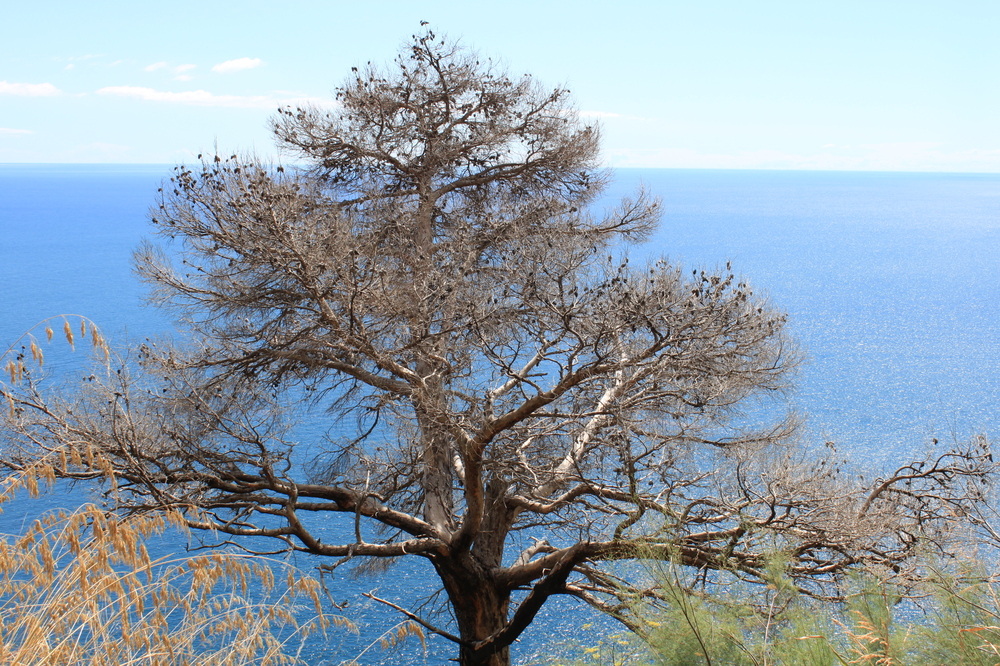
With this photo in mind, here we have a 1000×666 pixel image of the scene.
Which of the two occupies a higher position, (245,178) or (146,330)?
(245,178)

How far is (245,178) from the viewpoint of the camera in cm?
653

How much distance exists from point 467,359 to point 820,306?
25959 millimetres

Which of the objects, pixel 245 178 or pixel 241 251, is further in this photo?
pixel 245 178

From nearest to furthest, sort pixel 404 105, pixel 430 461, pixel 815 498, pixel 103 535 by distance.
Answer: pixel 103 535 → pixel 815 498 → pixel 430 461 → pixel 404 105

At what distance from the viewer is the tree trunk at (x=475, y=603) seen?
262 inches

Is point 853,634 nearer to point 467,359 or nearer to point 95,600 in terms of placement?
point 95,600

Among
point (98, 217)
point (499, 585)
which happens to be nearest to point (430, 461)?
point (499, 585)

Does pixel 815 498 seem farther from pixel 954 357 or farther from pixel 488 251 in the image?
pixel 954 357

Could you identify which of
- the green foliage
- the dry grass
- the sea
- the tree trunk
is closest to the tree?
the tree trunk

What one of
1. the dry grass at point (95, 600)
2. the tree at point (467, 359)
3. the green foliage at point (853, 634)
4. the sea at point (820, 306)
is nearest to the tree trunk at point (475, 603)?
the tree at point (467, 359)

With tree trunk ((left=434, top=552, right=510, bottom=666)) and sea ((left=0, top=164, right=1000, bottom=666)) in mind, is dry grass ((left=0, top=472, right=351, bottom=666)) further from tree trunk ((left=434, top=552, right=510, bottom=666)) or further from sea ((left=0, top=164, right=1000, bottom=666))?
tree trunk ((left=434, top=552, right=510, bottom=666))

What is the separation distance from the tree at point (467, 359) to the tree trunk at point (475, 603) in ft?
0.07

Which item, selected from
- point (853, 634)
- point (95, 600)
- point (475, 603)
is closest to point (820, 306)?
Answer: point (475, 603)

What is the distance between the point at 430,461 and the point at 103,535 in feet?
15.7
